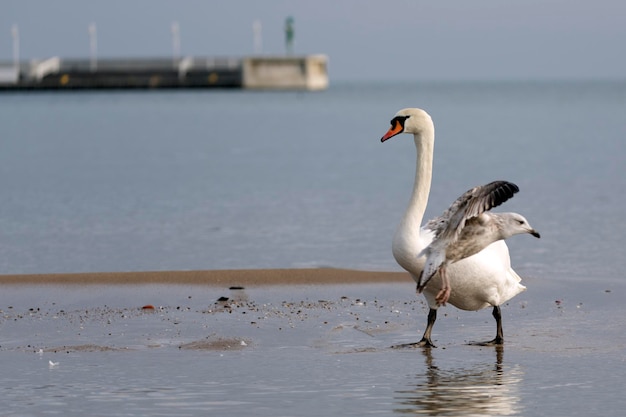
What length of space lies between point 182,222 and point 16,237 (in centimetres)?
335

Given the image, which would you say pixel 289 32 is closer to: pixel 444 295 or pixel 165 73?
pixel 165 73

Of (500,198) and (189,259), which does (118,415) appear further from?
(189,259)

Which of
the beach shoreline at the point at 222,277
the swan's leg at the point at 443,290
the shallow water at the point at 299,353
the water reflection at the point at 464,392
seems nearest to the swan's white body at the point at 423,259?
the swan's leg at the point at 443,290

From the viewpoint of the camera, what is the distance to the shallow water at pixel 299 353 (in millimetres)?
8352

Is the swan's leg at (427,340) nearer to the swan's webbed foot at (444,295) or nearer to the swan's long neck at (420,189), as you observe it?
the swan's webbed foot at (444,295)

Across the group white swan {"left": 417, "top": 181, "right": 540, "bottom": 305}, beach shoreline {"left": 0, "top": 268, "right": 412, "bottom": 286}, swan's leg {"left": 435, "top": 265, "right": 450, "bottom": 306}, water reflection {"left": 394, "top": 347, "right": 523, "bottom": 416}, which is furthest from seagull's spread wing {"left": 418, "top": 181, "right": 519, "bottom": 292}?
beach shoreline {"left": 0, "top": 268, "right": 412, "bottom": 286}

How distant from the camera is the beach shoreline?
14172 mm

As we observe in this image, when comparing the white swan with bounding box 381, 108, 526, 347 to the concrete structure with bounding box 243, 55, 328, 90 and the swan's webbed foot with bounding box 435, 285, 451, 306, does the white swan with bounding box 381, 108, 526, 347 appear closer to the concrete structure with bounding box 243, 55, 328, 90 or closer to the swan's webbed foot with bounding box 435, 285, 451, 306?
the swan's webbed foot with bounding box 435, 285, 451, 306

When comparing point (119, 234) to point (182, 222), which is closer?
point (119, 234)

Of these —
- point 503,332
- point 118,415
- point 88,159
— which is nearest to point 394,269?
point 503,332

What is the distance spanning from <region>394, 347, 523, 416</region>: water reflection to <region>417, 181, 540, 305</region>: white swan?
642 millimetres

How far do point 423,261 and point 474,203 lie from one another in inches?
28.7

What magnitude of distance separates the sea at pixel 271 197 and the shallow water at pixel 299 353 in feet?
9.18

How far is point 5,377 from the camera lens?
913cm
